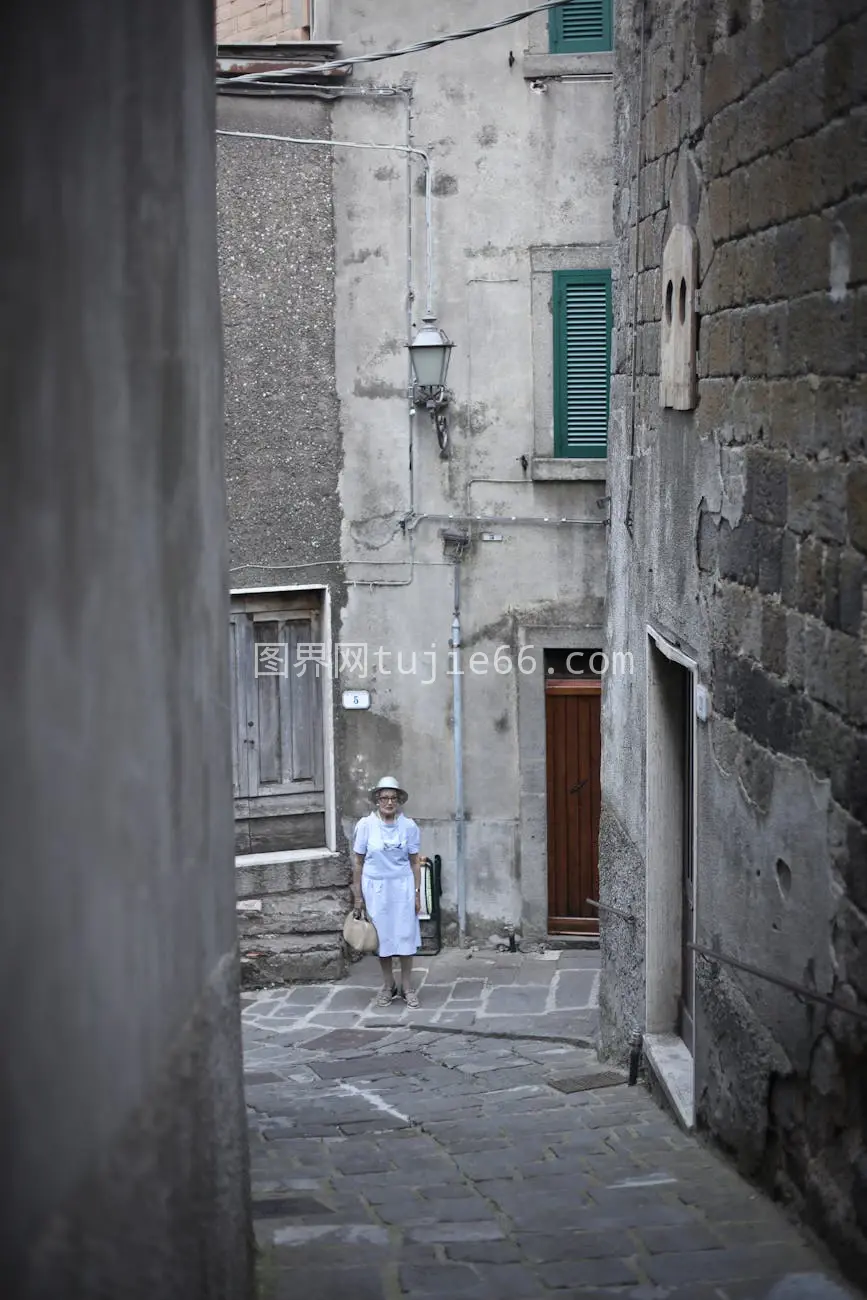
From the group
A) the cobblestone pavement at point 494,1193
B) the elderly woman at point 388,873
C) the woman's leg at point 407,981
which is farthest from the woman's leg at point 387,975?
the cobblestone pavement at point 494,1193

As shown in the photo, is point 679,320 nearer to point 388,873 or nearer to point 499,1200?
point 499,1200

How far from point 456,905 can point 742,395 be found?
7.38 m

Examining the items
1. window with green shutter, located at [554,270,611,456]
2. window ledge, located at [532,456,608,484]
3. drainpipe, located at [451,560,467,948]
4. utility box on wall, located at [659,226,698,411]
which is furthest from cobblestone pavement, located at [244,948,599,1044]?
utility box on wall, located at [659,226,698,411]

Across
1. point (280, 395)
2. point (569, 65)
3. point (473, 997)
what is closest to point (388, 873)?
point (473, 997)

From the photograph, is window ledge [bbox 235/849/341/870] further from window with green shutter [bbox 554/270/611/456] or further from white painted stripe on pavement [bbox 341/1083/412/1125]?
white painted stripe on pavement [bbox 341/1083/412/1125]

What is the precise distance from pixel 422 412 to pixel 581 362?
118 cm

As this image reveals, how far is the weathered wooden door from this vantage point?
1191 centimetres

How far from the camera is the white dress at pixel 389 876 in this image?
10.5 meters

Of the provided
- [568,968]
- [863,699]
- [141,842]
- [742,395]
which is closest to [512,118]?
[568,968]

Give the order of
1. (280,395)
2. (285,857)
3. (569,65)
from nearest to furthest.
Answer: (569,65) → (280,395) → (285,857)

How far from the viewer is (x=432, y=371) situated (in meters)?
11.4

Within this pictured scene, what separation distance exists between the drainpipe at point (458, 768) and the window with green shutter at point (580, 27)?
364cm

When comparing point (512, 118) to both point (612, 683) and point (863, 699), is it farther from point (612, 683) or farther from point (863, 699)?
point (863, 699)

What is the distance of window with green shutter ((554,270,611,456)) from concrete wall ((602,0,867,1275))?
4.60 meters
